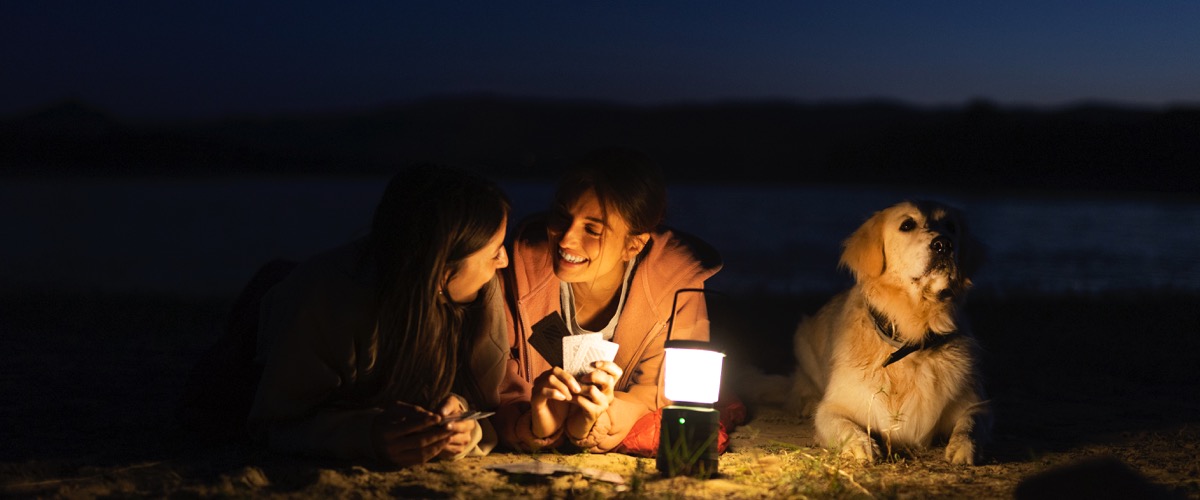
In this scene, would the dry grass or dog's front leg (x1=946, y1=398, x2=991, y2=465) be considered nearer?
the dry grass

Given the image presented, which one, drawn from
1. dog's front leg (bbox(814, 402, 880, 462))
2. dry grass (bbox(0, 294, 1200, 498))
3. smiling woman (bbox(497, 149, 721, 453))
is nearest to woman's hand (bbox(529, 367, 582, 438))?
smiling woman (bbox(497, 149, 721, 453))

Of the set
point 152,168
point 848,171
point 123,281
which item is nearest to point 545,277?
point 123,281

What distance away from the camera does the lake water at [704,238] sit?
1242 cm

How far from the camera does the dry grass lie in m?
3.22

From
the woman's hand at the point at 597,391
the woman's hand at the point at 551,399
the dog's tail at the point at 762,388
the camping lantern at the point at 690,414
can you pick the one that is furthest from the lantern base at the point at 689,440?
the dog's tail at the point at 762,388

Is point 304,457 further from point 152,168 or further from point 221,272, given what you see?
point 152,168

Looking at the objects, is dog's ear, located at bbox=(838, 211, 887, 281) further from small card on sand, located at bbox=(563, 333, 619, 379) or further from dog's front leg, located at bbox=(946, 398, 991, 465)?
small card on sand, located at bbox=(563, 333, 619, 379)

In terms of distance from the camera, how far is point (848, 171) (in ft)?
188

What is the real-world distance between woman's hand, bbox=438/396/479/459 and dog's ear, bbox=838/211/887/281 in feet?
6.42

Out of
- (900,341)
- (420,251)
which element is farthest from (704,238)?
(420,251)

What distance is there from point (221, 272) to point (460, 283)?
11.3 m

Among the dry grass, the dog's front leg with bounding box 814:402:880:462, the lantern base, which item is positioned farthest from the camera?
the dog's front leg with bounding box 814:402:880:462

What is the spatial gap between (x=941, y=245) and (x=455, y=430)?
220 cm

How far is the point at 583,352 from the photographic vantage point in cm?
420
